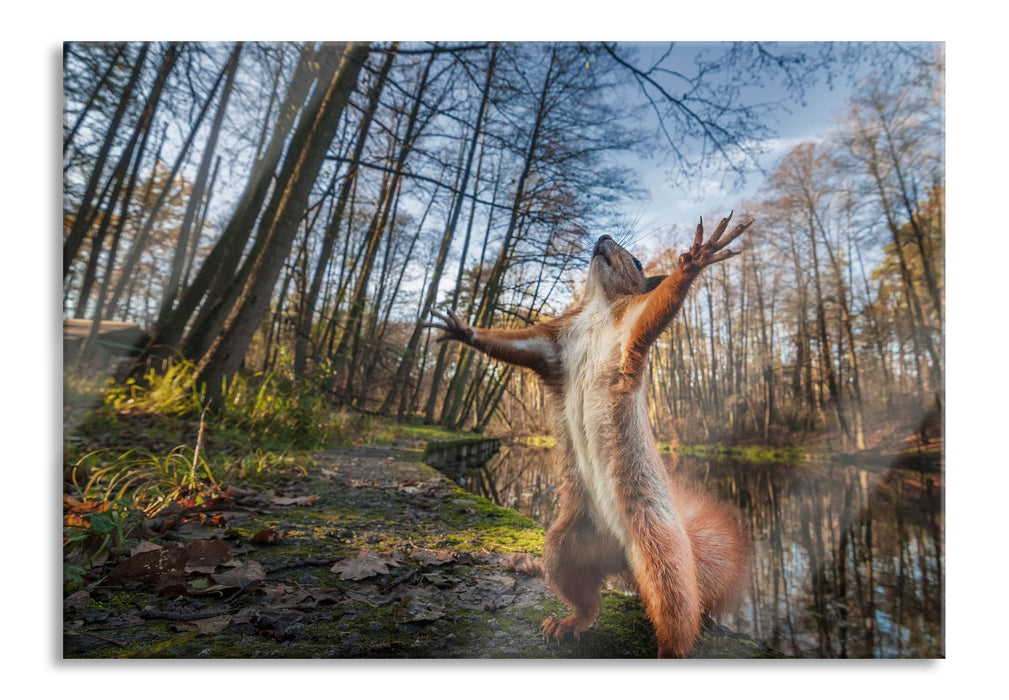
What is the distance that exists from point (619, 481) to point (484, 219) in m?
1.14

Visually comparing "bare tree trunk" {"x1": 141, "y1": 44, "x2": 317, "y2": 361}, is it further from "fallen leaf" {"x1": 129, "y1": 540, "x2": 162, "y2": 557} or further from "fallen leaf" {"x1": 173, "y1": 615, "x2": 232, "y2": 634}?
"fallen leaf" {"x1": 173, "y1": 615, "x2": 232, "y2": 634}

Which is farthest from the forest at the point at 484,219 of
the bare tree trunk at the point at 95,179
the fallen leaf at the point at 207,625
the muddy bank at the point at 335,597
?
the fallen leaf at the point at 207,625

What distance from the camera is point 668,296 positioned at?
146 cm

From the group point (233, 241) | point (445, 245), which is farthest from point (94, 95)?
point (445, 245)

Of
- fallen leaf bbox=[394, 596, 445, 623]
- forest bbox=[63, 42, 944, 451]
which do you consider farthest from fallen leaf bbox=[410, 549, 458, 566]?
forest bbox=[63, 42, 944, 451]

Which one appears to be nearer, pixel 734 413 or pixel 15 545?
pixel 734 413

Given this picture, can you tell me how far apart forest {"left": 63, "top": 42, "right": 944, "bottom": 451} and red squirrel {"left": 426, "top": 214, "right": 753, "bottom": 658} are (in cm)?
13

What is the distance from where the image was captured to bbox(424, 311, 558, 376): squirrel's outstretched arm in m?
1.80
